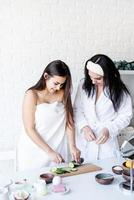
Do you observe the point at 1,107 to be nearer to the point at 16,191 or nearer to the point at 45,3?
the point at 45,3

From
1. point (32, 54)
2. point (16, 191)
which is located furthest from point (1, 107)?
point (16, 191)

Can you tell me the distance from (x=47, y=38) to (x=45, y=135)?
1031mm

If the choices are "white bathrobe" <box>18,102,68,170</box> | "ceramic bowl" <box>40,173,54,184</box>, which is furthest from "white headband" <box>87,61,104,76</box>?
"ceramic bowl" <box>40,173,54,184</box>

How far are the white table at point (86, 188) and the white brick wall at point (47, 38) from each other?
1159 mm

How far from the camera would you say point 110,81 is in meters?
2.25

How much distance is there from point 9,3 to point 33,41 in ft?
1.24

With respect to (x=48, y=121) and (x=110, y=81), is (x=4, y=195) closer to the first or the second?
(x=48, y=121)

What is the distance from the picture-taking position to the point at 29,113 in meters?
2.08

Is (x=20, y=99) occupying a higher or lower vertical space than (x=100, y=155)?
higher

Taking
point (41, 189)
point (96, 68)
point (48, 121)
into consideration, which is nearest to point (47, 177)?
point (41, 189)

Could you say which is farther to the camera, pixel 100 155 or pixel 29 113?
pixel 100 155

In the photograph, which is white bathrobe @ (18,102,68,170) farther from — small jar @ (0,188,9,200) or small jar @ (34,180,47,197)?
small jar @ (0,188,9,200)

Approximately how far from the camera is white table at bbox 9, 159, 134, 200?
1.54 metres

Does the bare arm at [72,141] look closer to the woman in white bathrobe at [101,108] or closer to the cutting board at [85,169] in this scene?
the woman in white bathrobe at [101,108]
